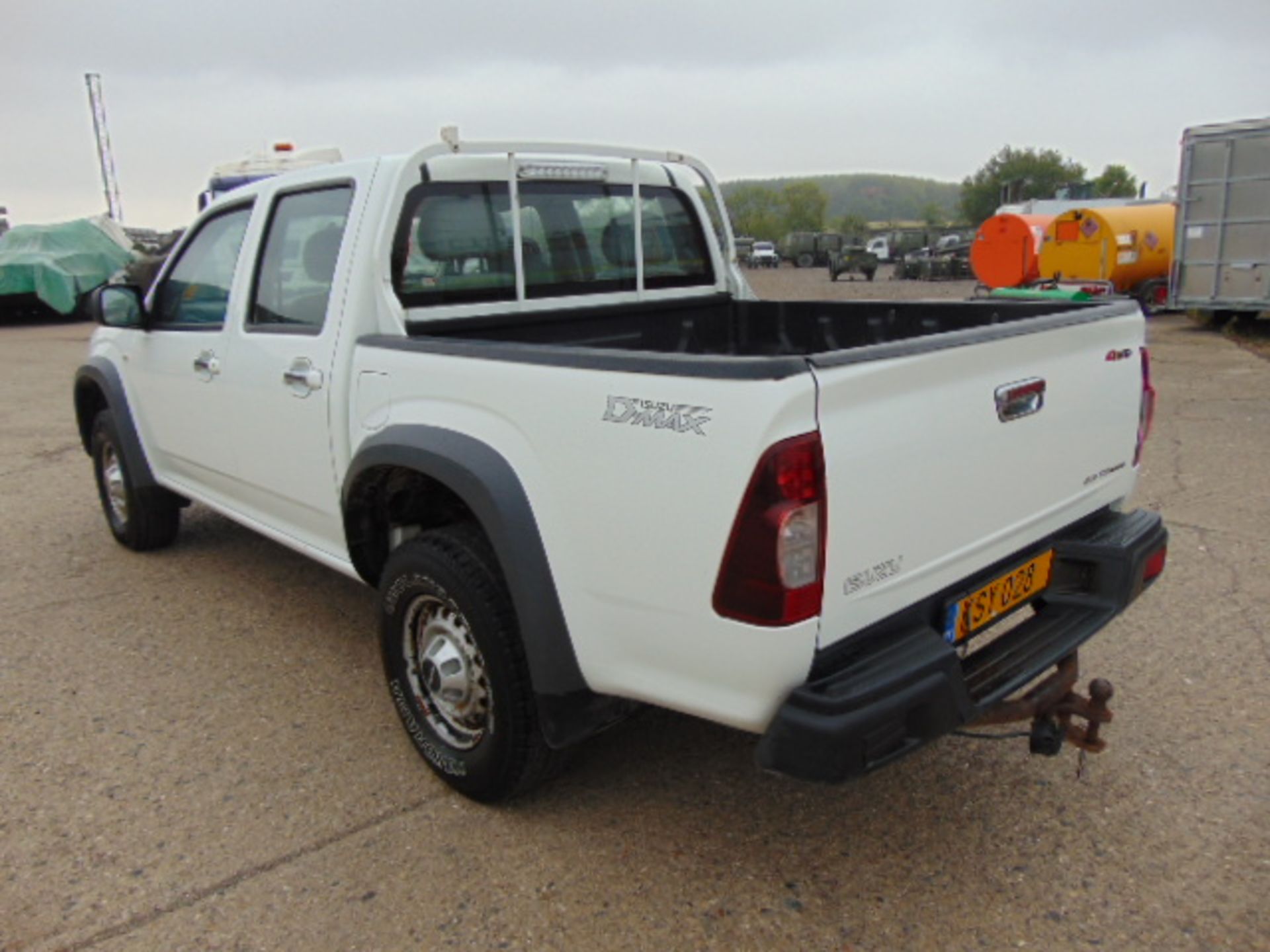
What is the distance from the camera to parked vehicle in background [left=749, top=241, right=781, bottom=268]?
5988 cm

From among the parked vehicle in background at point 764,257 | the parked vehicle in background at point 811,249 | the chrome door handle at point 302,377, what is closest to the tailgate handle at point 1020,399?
the chrome door handle at point 302,377

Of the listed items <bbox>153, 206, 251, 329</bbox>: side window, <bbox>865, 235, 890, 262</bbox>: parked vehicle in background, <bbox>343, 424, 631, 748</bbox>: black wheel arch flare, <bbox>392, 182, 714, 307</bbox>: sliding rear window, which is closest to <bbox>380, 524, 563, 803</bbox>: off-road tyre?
<bbox>343, 424, 631, 748</bbox>: black wheel arch flare

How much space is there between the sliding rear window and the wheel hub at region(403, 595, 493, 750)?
1.11m

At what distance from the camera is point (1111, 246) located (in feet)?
54.7

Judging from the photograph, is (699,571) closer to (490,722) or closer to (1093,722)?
(490,722)

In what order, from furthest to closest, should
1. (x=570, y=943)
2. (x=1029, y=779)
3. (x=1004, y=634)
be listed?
1. (x=1029, y=779)
2. (x=1004, y=634)
3. (x=570, y=943)

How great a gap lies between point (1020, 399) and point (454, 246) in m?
2.00

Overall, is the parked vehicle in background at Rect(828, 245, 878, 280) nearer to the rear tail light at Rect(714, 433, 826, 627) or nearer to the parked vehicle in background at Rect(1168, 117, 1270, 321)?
the parked vehicle in background at Rect(1168, 117, 1270, 321)

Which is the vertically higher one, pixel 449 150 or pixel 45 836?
pixel 449 150

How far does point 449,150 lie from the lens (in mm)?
3354

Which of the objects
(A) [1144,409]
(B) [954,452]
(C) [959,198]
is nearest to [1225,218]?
(A) [1144,409]

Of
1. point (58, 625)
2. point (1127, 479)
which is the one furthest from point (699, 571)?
point (58, 625)

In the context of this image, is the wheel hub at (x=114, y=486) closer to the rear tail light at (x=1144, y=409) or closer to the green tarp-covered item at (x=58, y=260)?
the rear tail light at (x=1144, y=409)

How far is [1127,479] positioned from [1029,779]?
39.4 inches
